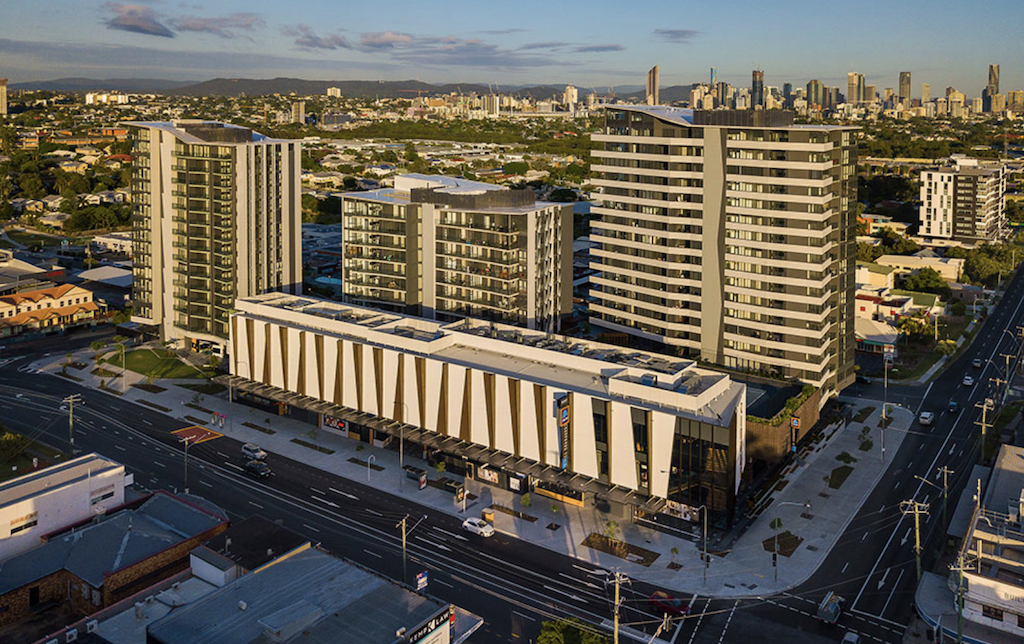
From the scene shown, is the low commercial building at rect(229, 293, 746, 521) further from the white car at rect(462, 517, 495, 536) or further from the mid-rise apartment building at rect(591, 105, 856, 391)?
the mid-rise apartment building at rect(591, 105, 856, 391)

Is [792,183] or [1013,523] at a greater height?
[792,183]

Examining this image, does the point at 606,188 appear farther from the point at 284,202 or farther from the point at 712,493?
the point at 712,493

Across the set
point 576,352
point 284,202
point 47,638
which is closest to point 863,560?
point 576,352

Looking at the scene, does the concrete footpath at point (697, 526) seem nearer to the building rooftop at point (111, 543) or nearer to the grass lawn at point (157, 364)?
the grass lawn at point (157, 364)

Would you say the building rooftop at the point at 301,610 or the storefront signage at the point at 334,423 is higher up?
the storefront signage at the point at 334,423

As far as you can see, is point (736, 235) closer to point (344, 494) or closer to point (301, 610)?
point (344, 494)

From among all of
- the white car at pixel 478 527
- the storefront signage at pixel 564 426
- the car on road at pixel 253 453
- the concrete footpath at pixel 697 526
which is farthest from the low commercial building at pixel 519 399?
the car on road at pixel 253 453
